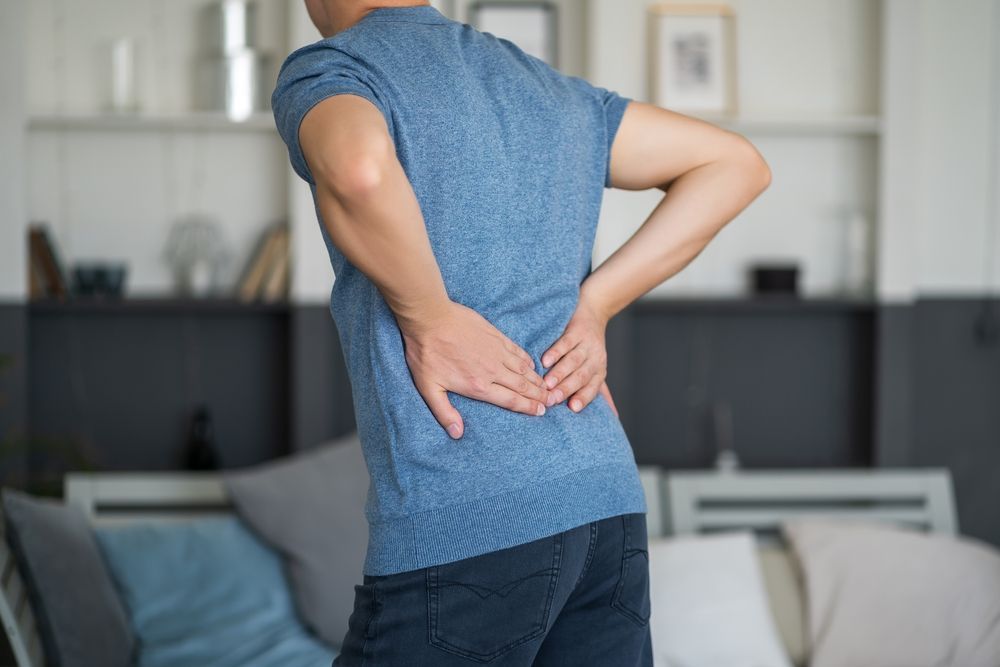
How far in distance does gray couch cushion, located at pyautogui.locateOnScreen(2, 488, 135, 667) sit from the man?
1705 mm

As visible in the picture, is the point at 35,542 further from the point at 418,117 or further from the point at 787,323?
the point at 787,323

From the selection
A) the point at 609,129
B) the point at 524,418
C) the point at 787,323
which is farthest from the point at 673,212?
the point at 787,323

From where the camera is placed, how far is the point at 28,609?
102 inches

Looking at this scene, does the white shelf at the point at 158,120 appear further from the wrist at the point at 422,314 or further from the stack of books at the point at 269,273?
the wrist at the point at 422,314

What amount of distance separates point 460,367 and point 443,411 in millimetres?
43

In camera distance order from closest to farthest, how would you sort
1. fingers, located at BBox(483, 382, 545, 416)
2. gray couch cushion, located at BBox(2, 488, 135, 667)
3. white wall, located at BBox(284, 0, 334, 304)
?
1. fingers, located at BBox(483, 382, 545, 416)
2. gray couch cushion, located at BBox(2, 488, 135, 667)
3. white wall, located at BBox(284, 0, 334, 304)

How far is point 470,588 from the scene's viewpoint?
960mm

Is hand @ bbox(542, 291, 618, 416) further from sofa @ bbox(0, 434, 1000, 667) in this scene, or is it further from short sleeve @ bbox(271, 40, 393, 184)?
sofa @ bbox(0, 434, 1000, 667)

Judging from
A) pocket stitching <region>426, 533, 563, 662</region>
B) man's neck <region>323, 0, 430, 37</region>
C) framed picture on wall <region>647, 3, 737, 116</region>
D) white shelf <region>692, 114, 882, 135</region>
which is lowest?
pocket stitching <region>426, 533, 563, 662</region>

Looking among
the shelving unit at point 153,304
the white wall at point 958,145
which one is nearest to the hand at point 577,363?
the shelving unit at point 153,304

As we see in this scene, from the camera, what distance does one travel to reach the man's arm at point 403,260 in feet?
2.93

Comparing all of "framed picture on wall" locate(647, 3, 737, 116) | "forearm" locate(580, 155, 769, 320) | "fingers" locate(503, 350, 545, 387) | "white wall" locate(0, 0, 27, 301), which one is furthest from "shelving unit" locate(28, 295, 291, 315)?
"fingers" locate(503, 350, 545, 387)

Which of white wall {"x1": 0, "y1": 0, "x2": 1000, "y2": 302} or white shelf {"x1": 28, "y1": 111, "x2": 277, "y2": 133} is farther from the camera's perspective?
white wall {"x1": 0, "y1": 0, "x2": 1000, "y2": 302}

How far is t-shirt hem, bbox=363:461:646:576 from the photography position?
96cm
